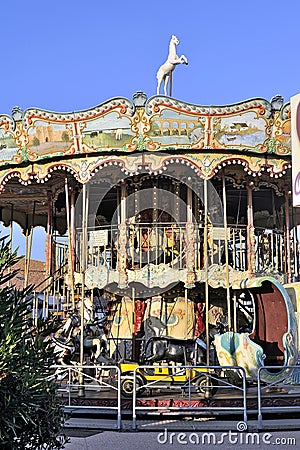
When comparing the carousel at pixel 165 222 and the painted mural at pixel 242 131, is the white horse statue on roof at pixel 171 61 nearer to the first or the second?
the carousel at pixel 165 222

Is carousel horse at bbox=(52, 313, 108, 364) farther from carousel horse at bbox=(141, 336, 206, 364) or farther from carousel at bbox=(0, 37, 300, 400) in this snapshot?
carousel horse at bbox=(141, 336, 206, 364)

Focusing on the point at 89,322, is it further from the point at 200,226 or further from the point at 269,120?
the point at 269,120

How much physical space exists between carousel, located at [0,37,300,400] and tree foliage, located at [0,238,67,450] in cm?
657

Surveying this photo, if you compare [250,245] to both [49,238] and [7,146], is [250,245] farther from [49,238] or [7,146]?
[7,146]

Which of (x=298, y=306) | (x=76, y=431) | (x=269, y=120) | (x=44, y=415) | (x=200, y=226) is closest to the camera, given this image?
(x=44, y=415)

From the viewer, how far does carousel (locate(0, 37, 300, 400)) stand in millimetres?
12664

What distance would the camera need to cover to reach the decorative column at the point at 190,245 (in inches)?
546

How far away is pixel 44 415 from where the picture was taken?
4.70 metres

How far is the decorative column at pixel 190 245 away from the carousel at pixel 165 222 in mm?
24

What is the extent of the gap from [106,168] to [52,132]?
5.04 feet

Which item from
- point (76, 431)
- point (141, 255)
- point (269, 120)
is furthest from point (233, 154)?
point (76, 431)

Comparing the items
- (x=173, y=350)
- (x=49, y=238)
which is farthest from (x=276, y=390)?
(x=49, y=238)

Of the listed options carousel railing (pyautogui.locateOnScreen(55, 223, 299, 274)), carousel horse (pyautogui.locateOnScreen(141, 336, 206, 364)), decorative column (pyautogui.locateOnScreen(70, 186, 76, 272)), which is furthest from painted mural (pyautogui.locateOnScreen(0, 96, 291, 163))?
carousel horse (pyautogui.locateOnScreen(141, 336, 206, 364))

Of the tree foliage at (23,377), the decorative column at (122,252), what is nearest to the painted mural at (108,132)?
the decorative column at (122,252)
